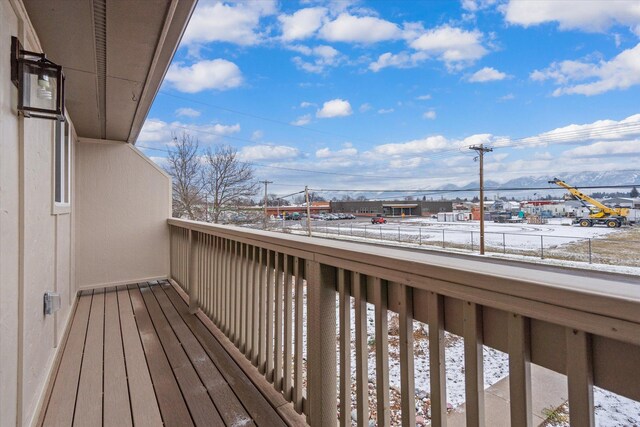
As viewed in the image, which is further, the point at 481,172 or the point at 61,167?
the point at 481,172

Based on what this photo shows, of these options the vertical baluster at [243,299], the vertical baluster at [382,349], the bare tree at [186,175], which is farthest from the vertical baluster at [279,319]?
the bare tree at [186,175]

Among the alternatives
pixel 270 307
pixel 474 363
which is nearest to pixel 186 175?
pixel 270 307

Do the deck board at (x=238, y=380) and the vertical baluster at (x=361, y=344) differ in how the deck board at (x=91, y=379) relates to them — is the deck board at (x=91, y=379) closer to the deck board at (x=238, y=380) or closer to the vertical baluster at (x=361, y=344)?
the deck board at (x=238, y=380)

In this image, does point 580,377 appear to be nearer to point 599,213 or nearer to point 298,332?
point 298,332

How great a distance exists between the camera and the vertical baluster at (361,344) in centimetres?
114

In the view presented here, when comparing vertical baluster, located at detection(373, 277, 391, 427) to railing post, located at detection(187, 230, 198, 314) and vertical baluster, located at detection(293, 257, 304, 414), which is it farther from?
railing post, located at detection(187, 230, 198, 314)

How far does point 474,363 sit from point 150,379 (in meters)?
1.89

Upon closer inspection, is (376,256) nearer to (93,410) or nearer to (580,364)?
(580,364)

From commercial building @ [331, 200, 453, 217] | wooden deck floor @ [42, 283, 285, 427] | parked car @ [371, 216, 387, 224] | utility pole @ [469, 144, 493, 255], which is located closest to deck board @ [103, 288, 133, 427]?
wooden deck floor @ [42, 283, 285, 427]

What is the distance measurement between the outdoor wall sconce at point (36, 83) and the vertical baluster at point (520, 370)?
1987mm

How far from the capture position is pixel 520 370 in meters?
0.68

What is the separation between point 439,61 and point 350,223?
9792 millimetres

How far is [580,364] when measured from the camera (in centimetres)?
59

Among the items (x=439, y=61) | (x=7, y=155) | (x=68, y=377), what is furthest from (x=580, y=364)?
(x=439, y=61)
